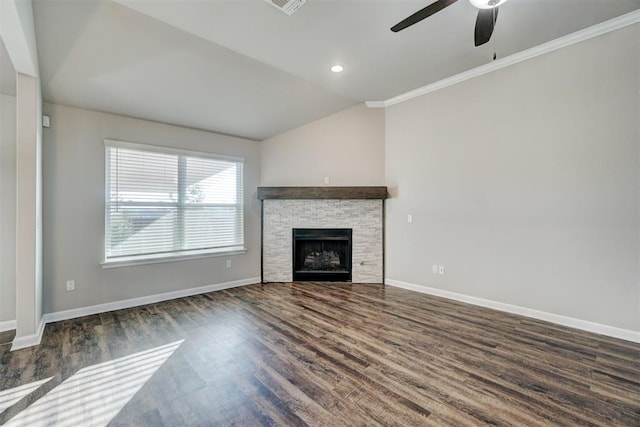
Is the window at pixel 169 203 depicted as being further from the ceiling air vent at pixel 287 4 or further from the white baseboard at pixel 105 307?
the ceiling air vent at pixel 287 4

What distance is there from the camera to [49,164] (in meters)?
3.38

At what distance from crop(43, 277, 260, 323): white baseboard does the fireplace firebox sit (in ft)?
3.27

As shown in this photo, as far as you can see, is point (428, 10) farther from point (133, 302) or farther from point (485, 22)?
point (133, 302)

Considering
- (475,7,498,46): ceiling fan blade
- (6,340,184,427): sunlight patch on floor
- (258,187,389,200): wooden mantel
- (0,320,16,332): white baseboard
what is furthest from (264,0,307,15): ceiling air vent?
(0,320,16,332): white baseboard

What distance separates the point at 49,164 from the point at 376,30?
3947mm

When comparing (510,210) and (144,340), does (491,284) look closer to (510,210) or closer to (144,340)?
(510,210)

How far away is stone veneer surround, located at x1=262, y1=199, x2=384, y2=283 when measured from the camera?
503 cm

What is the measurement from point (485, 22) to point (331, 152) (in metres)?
3.08

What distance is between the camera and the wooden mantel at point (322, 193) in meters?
Result: 4.87

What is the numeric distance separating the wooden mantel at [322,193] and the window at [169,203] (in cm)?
55

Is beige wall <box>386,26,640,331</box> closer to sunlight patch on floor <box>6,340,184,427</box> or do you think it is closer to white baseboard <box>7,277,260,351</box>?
white baseboard <box>7,277,260,351</box>

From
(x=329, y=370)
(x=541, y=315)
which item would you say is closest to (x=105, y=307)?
(x=329, y=370)

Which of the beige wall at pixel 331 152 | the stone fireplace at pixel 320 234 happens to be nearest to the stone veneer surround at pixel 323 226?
the stone fireplace at pixel 320 234

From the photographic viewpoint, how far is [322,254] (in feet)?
17.6
